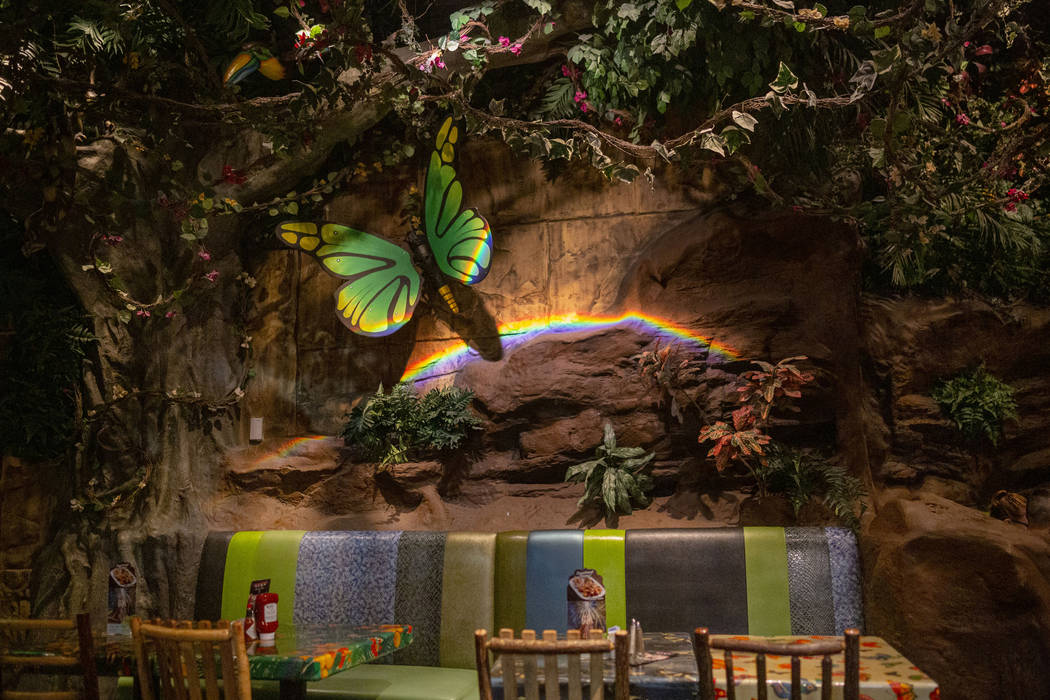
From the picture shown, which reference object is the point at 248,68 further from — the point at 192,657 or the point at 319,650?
the point at 192,657

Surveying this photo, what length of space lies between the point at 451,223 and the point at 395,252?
1.41 ft

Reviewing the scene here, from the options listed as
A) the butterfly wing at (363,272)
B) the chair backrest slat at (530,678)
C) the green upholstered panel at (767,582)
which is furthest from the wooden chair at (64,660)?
the green upholstered panel at (767,582)

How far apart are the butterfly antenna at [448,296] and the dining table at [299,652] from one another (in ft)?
8.57

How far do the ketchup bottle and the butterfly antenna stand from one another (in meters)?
2.85

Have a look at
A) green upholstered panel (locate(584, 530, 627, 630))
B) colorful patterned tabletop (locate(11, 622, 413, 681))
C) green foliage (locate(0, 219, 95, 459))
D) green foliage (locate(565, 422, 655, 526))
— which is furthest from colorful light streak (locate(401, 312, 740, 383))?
colorful patterned tabletop (locate(11, 622, 413, 681))

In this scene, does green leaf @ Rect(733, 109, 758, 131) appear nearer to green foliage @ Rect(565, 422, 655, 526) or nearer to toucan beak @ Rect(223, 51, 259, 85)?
green foliage @ Rect(565, 422, 655, 526)

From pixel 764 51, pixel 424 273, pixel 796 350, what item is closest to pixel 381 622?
pixel 424 273

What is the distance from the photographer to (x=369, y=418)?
582cm

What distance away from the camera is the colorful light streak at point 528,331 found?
561cm

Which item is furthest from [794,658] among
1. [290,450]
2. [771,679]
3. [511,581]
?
[290,450]

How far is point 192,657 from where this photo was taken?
10.1ft

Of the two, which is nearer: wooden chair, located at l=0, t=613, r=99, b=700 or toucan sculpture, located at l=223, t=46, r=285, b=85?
wooden chair, located at l=0, t=613, r=99, b=700

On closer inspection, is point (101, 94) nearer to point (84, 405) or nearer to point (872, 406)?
point (84, 405)

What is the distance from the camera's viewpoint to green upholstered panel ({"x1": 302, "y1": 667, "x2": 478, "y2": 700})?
408 cm
